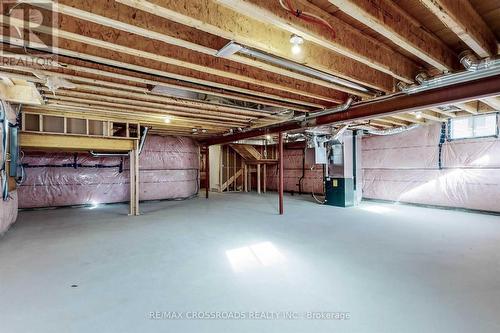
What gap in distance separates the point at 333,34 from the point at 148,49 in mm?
1536

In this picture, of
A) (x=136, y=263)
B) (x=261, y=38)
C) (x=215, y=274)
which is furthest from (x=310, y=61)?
(x=136, y=263)

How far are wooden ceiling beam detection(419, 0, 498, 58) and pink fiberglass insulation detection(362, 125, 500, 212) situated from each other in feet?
13.2

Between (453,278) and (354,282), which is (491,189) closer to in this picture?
(453,278)

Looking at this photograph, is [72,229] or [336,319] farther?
[72,229]

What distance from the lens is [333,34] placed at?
2004mm

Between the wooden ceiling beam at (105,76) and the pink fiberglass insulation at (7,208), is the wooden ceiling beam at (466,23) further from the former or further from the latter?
the pink fiberglass insulation at (7,208)

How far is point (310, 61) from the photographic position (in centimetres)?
236

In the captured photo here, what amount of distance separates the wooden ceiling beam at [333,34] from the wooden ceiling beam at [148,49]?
851 mm

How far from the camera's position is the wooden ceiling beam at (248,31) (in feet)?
5.28

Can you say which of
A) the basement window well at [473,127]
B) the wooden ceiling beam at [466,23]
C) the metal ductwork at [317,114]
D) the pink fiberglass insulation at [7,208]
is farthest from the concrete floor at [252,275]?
the basement window well at [473,127]

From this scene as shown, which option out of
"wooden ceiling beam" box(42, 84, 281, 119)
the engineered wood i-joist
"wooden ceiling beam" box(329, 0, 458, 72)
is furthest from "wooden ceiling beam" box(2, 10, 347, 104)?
"wooden ceiling beam" box(329, 0, 458, 72)

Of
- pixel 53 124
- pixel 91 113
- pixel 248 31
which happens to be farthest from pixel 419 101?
pixel 53 124

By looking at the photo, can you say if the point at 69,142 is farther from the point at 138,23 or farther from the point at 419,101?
the point at 419,101

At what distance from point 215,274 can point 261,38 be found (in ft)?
7.00
